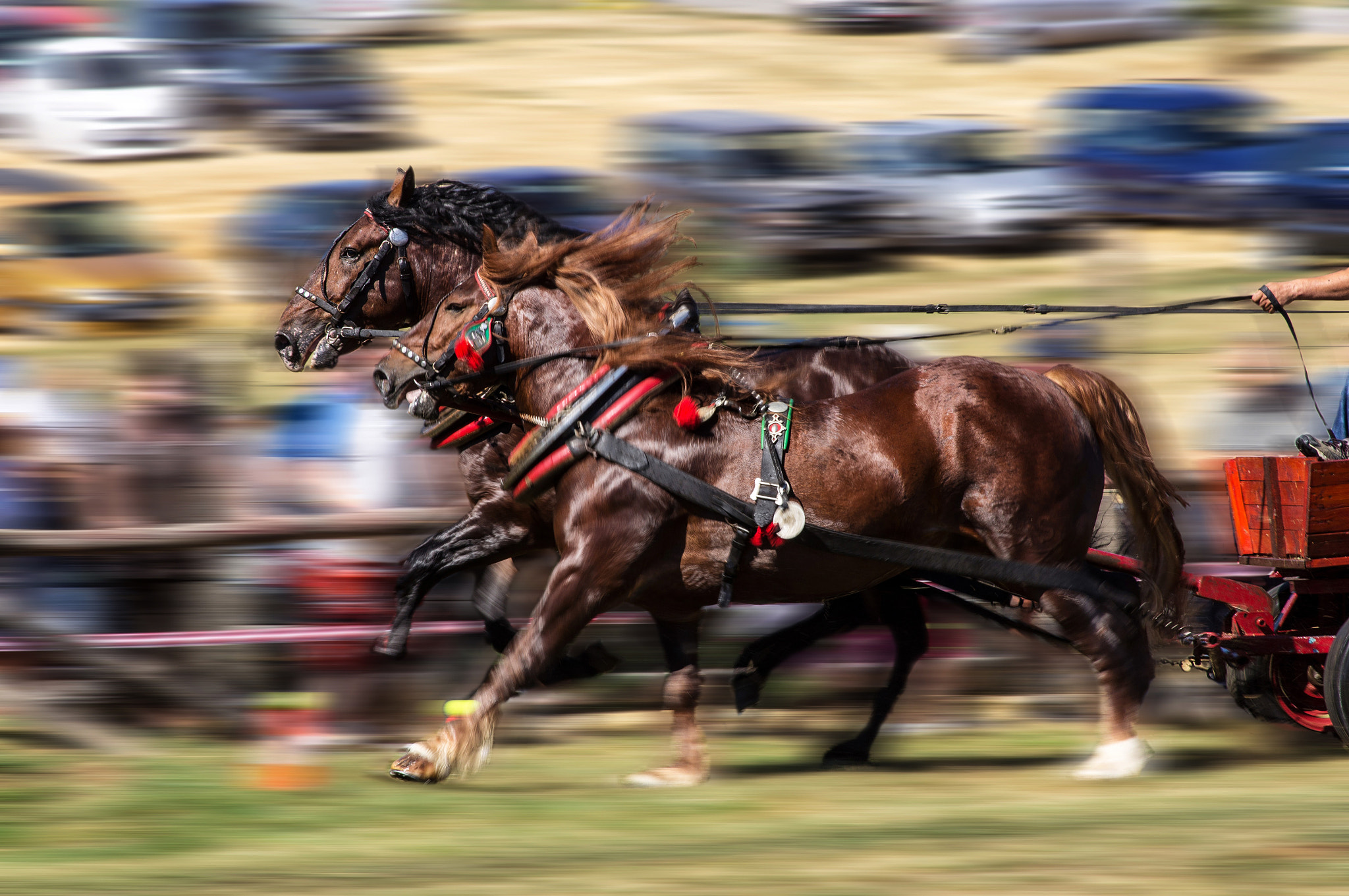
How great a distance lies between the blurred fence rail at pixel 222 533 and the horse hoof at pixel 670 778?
1.45m

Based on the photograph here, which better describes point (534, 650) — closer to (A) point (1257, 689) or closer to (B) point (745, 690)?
(B) point (745, 690)

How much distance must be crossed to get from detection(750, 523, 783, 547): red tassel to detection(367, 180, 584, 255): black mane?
6.25 ft

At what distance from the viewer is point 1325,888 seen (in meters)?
4.12

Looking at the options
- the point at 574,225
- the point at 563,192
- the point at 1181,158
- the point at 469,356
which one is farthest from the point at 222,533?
the point at 1181,158

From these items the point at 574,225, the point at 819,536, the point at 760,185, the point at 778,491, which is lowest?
the point at 819,536

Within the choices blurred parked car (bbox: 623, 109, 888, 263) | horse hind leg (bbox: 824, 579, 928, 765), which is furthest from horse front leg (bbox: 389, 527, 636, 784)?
blurred parked car (bbox: 623, 109, 888, 263)

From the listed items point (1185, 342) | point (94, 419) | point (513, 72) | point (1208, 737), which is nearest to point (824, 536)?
point (1208, 737)

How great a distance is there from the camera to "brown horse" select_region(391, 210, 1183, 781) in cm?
543

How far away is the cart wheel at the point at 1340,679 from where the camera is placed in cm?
555

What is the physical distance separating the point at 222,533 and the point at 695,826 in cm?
249

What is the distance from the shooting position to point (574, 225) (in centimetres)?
1255

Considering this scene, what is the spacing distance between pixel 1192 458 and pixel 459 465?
3.59 m

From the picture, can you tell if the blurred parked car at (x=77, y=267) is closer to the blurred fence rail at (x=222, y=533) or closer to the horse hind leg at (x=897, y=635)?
the blurred fence rail at (x=222, y=533)

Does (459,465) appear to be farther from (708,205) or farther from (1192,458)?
(708,205)
